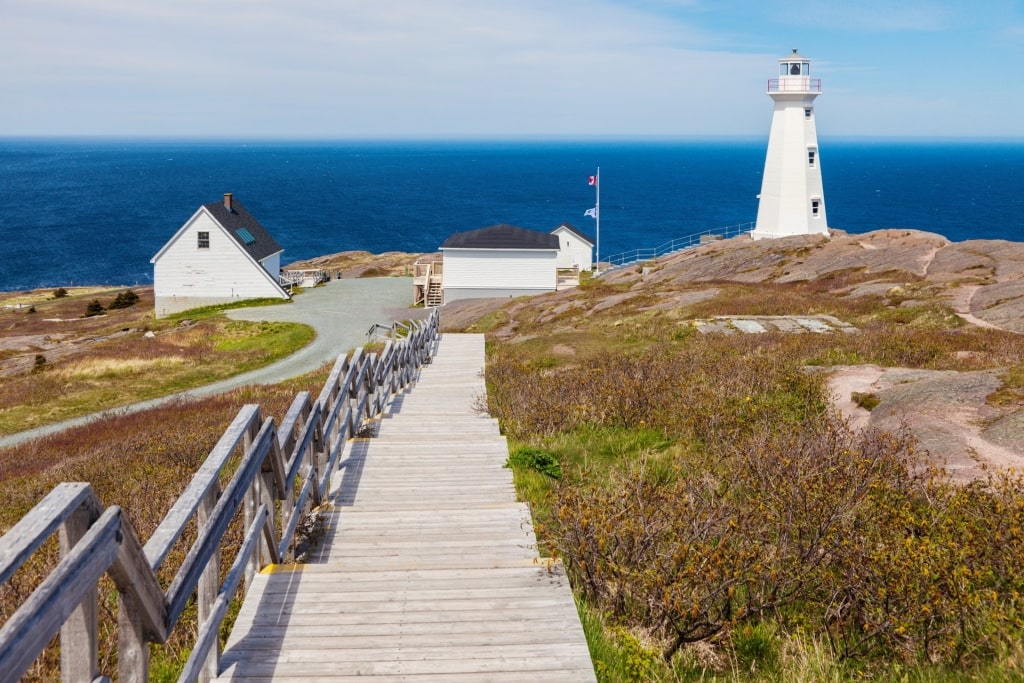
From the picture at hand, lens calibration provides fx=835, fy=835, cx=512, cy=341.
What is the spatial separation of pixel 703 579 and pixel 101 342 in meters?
39.1

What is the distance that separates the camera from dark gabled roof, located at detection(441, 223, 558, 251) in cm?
4981

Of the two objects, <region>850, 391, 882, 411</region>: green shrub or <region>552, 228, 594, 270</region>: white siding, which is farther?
<region>552, 228, 594, 270</region>: white siding

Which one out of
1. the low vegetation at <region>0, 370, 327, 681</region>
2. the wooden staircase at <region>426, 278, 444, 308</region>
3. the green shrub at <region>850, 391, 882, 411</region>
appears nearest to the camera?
the low vegetation at <region>0, 370, 327, 681</region>

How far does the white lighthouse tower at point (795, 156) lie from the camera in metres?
51.7

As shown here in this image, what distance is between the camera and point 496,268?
5009 centimetres

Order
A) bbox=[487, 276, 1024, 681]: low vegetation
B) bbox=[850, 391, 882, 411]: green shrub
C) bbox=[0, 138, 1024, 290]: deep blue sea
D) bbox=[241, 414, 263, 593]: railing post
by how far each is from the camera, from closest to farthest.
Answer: bbox=[487, 276, 1024, 681]: low vegetation < bbox=[241, 414, 263, 593]: railing post < bbox=[850, 391, 882, 411]: green shrub < bbox=[0, 138, 1024, 290]: deep blue sea

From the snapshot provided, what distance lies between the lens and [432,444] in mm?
10898

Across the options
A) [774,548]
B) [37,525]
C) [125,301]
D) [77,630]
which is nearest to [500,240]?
[125,301]

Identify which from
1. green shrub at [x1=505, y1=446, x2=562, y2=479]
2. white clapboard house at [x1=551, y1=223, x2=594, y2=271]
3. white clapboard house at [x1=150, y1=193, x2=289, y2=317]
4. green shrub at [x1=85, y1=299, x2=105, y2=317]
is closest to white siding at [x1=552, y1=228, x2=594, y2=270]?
white clapboard house at [x1=551, y1=223, x2=594, y2=271]

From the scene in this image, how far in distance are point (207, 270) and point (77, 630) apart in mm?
49645

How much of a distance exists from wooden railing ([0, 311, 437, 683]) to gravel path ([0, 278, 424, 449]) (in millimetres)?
19195

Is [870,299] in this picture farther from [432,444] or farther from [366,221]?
[366,221]

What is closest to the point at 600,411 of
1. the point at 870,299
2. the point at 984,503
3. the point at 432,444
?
the point at 432,444

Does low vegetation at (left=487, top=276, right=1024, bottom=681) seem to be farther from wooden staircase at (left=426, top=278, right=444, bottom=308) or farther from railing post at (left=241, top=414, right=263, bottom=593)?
wooden staircase at (left=426, top=278, right=444, bottom=308)
